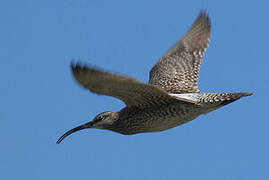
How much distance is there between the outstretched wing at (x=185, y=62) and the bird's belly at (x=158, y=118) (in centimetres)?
136

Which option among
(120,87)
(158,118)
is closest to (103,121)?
(158,118)

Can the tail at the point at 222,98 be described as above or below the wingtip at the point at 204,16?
below

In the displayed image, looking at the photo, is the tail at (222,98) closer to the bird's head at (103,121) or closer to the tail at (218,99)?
the tail at (218,99)

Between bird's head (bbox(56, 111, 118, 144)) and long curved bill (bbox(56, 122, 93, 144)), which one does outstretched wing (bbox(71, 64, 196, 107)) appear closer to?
bird's head (bbox(56, 111, 118, 144))

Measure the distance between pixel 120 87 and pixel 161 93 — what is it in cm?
84

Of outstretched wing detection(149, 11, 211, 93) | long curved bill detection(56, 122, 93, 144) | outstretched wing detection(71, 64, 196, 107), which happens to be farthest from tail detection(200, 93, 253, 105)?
long curved bill detection(56, 122, 93, 144)

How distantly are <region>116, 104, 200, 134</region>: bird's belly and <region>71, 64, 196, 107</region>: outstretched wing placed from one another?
179mm

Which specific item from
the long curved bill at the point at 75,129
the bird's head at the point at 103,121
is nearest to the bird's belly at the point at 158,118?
the bird's head at the point at 103,121

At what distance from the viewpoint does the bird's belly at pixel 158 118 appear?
9750mm

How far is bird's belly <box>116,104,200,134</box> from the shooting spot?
384 inches

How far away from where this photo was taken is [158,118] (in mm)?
9875

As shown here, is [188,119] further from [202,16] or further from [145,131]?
[202,16]

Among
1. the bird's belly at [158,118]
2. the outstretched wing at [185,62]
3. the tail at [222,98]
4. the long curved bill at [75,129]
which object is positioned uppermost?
the outstretched wing at [185,62]

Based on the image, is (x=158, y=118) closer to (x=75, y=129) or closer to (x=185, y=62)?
(x=75, y=129)
